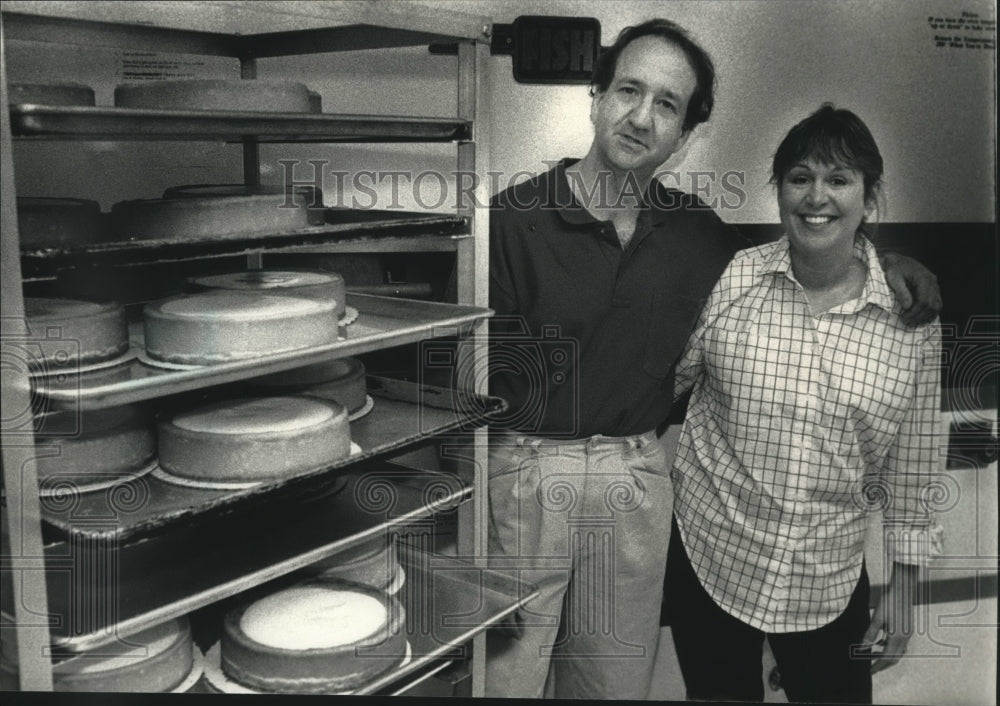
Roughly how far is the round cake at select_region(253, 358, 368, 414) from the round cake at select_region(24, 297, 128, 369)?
28cm

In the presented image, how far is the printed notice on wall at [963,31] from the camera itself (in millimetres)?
1493

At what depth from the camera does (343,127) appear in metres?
1.20

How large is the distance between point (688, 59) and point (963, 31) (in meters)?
0.46

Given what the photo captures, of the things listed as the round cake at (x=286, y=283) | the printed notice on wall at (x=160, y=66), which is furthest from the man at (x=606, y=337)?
the printed notice on wall at (x=160, y=66)

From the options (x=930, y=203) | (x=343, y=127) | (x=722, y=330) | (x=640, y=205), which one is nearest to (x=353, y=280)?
(x=343, y=127)

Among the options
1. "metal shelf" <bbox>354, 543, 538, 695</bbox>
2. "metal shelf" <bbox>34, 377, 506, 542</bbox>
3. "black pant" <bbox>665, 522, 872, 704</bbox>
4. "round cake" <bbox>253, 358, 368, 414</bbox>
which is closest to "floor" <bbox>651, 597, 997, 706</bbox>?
"black pant" <bbox>665, 522, 872, 704</bbox>

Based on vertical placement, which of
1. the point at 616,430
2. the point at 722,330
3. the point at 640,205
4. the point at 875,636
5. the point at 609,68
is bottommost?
the point at 875,636

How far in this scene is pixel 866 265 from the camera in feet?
4.76

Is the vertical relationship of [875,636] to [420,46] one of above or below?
below

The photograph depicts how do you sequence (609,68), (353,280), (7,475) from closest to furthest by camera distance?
1. (7,475)
2. (609,68)
3. (353,280)

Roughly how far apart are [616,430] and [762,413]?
0.23 m

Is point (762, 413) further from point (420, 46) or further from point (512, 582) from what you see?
point (420, 46)

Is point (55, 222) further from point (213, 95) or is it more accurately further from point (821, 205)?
point (821, 205)

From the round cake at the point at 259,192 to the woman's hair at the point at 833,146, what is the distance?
2.31 ft
